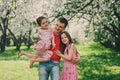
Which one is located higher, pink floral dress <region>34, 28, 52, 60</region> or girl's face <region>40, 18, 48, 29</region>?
girl's face <region>40, 18, 48, 29</region>

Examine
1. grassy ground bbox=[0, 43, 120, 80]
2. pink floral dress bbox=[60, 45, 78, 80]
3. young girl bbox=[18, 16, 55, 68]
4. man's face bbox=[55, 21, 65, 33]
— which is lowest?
grassy ground bbox=[0, 43, 120, 80]

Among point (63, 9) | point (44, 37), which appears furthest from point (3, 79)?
point (44, 37)

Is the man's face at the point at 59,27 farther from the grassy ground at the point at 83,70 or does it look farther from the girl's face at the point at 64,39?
the grassy ground at the point at 83,70

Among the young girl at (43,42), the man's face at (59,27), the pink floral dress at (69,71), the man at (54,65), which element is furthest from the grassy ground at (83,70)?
the man's face at (59,27)

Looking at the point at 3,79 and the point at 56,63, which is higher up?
the point at 56,63

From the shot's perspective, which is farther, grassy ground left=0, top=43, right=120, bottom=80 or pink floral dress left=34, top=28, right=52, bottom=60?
grassy ground left=0, top=43, right=120, bottom=80

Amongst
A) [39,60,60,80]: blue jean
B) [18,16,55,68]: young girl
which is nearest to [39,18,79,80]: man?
[39,60,60,80]: blue jean

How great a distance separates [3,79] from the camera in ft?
58.9

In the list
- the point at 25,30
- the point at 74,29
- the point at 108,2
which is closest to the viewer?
the point at 108,2

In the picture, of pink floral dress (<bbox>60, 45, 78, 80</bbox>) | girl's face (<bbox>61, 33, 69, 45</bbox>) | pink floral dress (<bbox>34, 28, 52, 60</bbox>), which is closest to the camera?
girl's face (<bbox>61, 33, 69, 45</bbox>)

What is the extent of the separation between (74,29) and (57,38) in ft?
179

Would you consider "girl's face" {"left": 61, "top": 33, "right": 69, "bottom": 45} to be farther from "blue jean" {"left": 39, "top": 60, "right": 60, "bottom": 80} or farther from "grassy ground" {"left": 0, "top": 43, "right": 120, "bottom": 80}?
"grassy ground" {"left": 0, "top": 43, "right": 120, "bottom": 80}

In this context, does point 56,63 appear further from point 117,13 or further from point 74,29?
point 74,29

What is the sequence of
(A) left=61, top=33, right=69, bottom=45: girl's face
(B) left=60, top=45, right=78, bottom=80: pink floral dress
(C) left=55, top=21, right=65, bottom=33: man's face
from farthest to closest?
1. (B) left=60, top=45, right=78, bottom=80: pink floral dress
2. (A) left=61, top=33, right=69, bottom=45: girl's face
3. (C) left=55, top=21, right=65, bottom=33: man's face
